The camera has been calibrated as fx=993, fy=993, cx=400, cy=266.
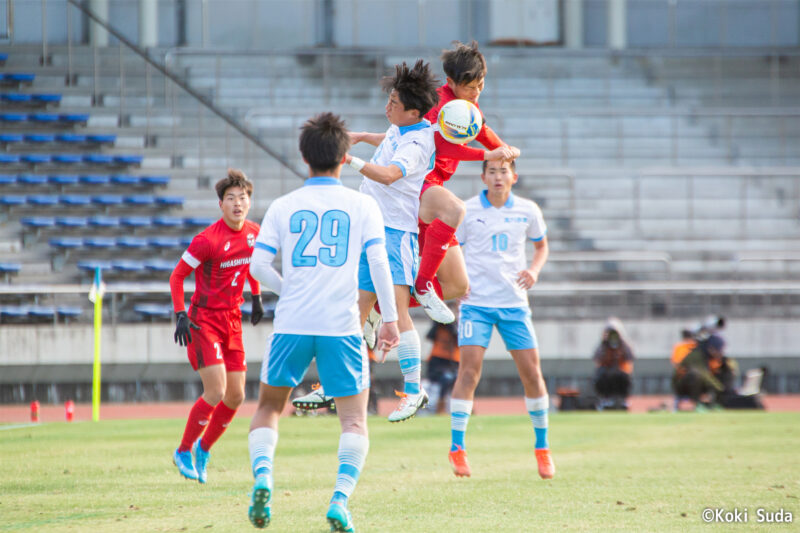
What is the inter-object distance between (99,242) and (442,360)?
819 cm

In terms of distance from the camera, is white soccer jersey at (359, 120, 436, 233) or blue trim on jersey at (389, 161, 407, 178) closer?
blue trim on jersey at (389, 161, 407, 178)

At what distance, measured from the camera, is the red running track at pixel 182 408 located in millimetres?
15323

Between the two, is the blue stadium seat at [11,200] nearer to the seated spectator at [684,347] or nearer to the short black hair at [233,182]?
the seated spectator at [684,347]

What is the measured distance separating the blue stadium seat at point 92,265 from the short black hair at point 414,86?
13378 millimetres

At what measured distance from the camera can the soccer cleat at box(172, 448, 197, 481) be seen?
781 centimetres

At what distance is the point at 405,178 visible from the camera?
669 cm

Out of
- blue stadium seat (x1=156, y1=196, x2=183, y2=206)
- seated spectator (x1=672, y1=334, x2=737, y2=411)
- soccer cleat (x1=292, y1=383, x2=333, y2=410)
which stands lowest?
seated spectator (x1=672, y1=334, x2=737, y2=411)

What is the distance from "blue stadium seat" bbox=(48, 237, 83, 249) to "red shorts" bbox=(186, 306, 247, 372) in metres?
12.4

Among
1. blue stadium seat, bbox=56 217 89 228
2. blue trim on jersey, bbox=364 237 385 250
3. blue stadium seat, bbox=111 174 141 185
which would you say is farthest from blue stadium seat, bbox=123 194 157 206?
blue trim on jersey, bbox=364 237 385 250

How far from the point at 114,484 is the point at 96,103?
17736 mm

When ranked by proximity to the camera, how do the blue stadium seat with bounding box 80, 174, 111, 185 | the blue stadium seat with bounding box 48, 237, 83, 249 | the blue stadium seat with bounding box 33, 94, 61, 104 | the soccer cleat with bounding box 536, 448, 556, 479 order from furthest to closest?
1. the blue stadium seat with bounding box 33, 94, 61, 104
2. the blue stadium seat with bounding box 80, 174, 111, 185
3. the blue stadium seat with bounding box 48, 237, 83, 249
4. the soccer cleat with bounding box 536, 448, 556, 479

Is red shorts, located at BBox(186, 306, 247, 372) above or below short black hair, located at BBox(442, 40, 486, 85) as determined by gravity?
below

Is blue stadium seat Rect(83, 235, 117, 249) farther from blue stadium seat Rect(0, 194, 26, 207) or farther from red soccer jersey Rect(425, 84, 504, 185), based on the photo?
red soccer jersey Rect(425, 84, 504, 185)

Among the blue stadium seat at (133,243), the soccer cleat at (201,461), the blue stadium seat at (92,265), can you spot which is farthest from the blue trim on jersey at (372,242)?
the blue stadium seat at (133,243)
